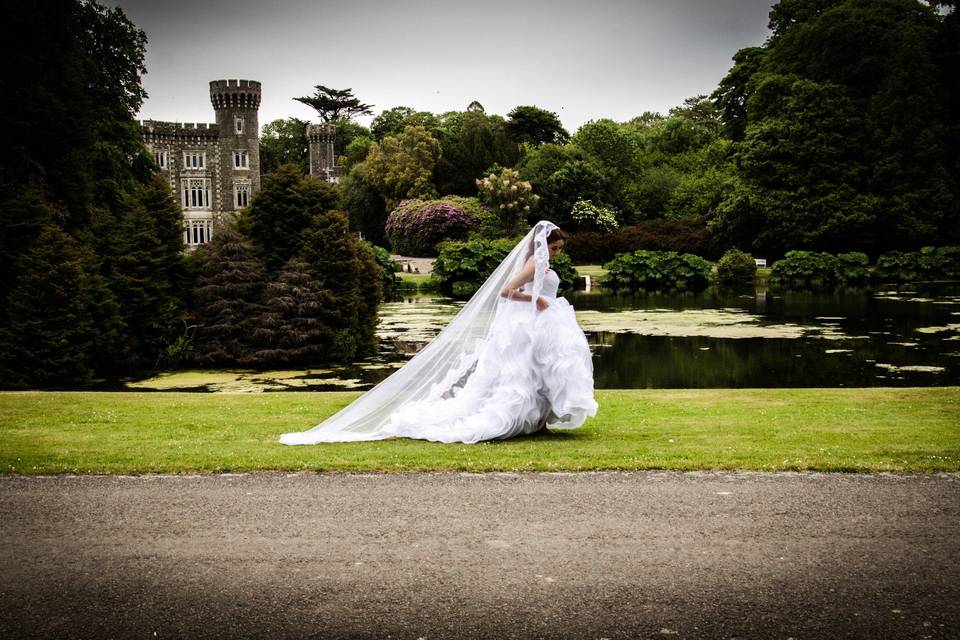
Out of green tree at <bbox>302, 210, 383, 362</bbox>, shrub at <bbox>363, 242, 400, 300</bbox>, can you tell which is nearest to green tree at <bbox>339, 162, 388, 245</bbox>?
shrub at <bbox>363, 242, 400, 300</bbox>

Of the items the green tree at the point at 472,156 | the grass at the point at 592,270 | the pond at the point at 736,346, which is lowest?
the pond at the point at 736,346

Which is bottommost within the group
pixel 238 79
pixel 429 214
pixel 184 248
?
pixel 184 248

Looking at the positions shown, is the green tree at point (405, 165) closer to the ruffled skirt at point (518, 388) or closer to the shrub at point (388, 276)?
the shrub at point (388, 276)

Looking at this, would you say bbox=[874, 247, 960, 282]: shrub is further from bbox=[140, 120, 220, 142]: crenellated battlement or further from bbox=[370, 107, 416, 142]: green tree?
bbox=[140, 120, 220, 142]: crenellated battlement

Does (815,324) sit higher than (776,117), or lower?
lower

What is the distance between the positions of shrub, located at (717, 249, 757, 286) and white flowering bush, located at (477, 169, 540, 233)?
50.1ft

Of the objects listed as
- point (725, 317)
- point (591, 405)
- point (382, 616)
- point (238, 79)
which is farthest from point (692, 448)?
point (238, 79)

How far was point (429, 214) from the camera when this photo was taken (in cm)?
6444

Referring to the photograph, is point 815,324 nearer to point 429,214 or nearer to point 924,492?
point 924,492

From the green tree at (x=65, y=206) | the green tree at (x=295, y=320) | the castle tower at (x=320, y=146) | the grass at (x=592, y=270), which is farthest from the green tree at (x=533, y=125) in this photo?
the green tree at (x=295, y=320)

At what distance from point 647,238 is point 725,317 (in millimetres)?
30495

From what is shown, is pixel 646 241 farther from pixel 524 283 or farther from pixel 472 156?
pixel 524 283

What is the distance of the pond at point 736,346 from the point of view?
1788 centimetres

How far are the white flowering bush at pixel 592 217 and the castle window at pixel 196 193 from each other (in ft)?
127
